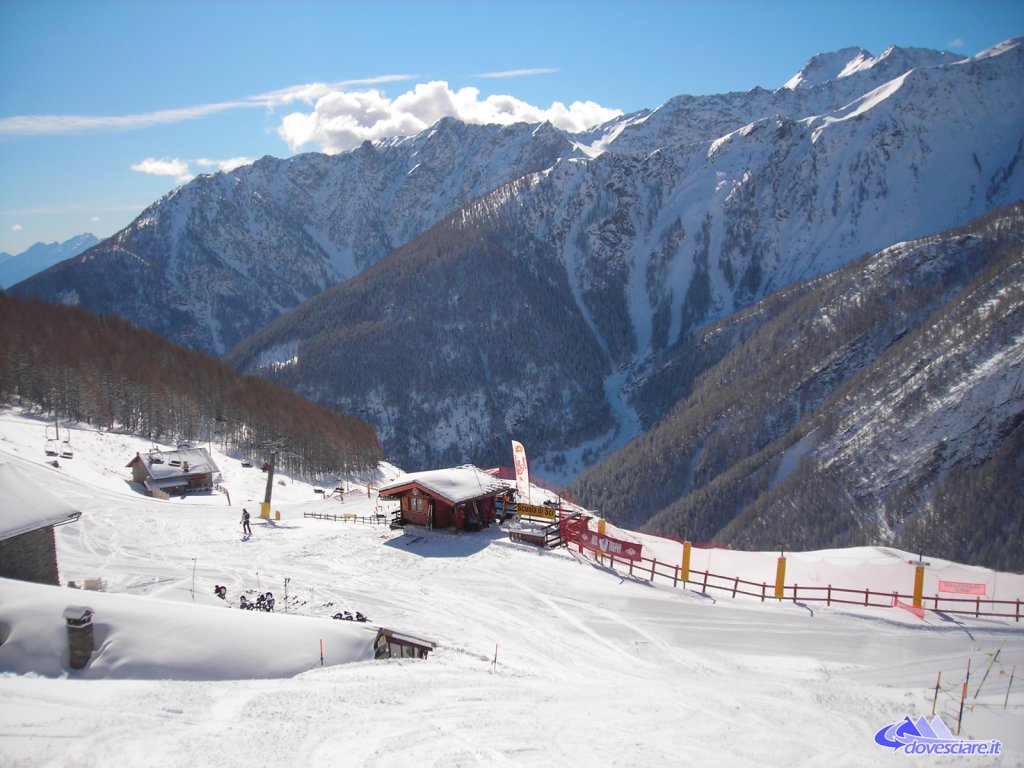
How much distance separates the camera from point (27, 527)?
70.6 ft

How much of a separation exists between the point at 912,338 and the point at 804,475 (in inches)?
1469

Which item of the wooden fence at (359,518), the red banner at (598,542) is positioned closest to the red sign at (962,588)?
the red banner at (598,542)

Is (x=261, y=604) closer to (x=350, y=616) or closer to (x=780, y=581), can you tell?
(x=350, y=616)

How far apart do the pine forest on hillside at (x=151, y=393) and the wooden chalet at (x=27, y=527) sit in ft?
151

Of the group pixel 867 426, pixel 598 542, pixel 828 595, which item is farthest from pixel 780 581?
pixel 867 426

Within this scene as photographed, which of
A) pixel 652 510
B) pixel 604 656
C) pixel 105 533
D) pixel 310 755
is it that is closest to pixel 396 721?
pixel 310 755

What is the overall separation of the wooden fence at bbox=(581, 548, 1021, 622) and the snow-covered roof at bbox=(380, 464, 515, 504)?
9.92 m

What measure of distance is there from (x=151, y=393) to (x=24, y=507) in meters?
63.2

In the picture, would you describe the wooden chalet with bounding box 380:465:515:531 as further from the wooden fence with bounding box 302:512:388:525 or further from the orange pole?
the orange pole

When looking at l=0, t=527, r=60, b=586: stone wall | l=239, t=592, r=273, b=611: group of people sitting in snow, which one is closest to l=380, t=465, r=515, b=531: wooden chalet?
l=239, t=592, r=273, b=611: group of people sitting in snow

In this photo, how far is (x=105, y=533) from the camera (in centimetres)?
3459

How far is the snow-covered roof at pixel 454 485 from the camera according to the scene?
35.6 metres

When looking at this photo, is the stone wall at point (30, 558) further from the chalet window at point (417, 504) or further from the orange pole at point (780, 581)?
the orange pole at point (780, 581)

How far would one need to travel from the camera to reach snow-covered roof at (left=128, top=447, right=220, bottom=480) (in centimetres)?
5875
